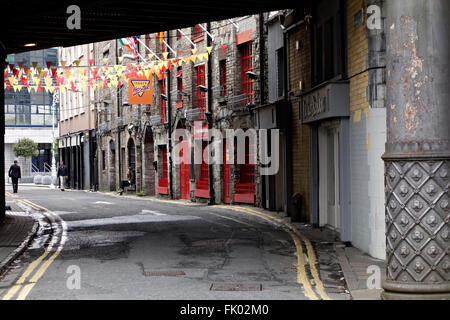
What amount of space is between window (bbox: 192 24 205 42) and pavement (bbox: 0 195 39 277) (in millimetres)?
10356

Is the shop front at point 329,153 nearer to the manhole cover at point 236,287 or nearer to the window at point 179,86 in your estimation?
the manhole cover at point 236,287

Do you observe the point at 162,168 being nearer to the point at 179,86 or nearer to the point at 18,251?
the point at 179,86

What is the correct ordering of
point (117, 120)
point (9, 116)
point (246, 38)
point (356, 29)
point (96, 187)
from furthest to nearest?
point (9, 116), point (96, 187), point (117, 120), point (246, 38), point (356, 29)

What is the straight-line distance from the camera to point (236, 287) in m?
9.19

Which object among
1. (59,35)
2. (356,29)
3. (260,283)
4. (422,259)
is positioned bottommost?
(260,283)

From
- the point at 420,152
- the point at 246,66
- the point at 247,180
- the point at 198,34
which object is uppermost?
the point at 198,34

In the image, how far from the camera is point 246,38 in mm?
24594

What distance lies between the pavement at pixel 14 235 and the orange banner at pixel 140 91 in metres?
9.17

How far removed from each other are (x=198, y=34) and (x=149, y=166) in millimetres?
9423

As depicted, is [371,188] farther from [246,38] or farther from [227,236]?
[246,38]

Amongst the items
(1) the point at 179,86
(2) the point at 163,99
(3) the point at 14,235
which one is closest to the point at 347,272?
(3) the point at 14,235

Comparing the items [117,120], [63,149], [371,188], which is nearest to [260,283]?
[371,188]

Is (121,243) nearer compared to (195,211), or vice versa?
(121,243)

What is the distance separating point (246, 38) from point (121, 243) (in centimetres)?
1234
